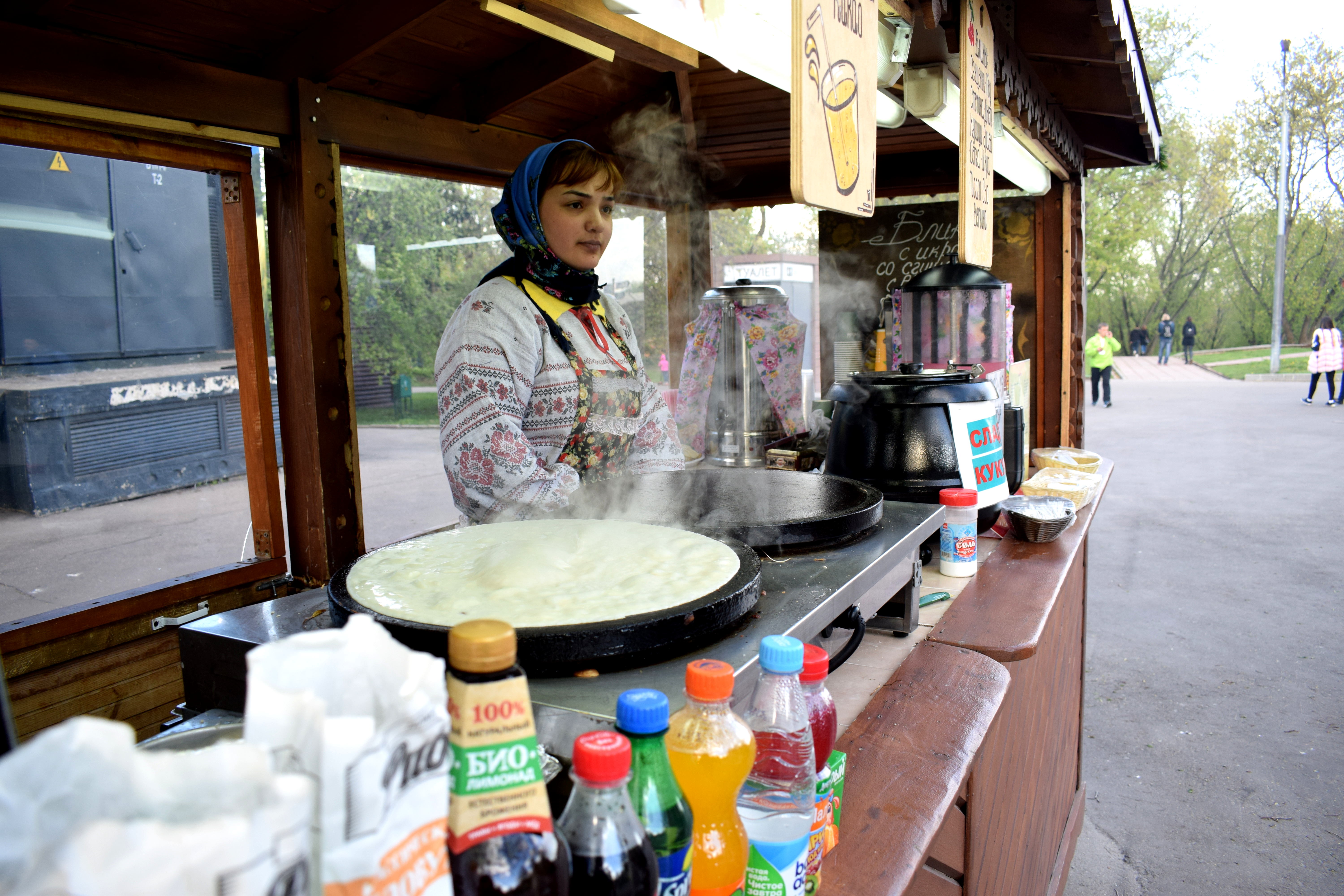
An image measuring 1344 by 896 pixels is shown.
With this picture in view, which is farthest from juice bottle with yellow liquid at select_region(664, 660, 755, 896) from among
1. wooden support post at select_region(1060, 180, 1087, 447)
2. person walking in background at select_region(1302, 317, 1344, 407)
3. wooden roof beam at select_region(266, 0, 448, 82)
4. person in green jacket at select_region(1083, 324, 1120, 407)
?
→ person walking in background at select_region(1302, 317, 1344, 407)

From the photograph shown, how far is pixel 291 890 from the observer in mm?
493

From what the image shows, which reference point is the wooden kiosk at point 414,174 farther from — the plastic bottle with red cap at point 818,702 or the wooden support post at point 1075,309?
the wooden support post at point 1075,309

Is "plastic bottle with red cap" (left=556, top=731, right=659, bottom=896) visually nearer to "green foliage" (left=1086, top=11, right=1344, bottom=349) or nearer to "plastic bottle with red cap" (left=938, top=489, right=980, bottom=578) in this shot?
"plastic bottle with red cap" (left=938, top=489, right=980, bottom=578)

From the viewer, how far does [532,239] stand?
2426mm

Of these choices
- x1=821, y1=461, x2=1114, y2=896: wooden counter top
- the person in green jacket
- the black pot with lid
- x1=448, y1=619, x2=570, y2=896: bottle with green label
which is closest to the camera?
x1=448, y1=619, x2=570, y2=896: bottle with green label

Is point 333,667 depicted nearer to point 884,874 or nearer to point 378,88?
point 884,874

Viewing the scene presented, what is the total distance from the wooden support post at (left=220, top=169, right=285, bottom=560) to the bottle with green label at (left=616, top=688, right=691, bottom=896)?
8.96 ft

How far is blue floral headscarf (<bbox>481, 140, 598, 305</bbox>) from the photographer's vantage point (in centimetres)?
241

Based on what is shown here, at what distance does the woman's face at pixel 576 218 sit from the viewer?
2430 millimetres

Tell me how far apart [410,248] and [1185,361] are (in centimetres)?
2865

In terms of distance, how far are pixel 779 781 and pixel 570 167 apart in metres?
1.92

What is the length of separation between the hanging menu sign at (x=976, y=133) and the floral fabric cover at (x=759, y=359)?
7.42 ft

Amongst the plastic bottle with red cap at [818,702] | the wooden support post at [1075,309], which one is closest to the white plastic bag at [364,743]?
the plastic bottle with red cap at [818,702]

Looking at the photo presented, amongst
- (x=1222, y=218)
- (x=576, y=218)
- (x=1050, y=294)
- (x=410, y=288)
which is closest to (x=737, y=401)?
(x=1050, y=294)
